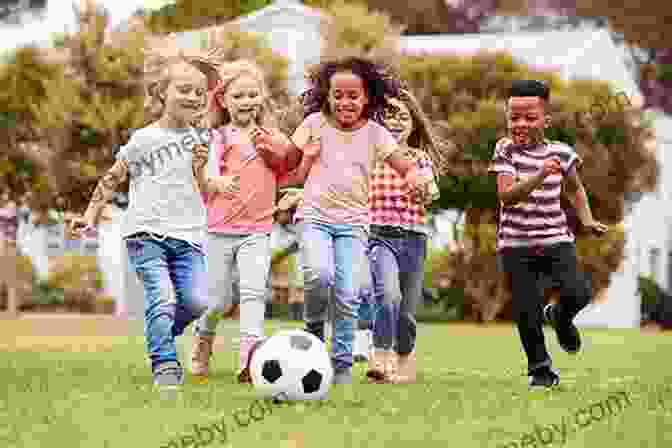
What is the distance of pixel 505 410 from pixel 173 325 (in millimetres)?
2381

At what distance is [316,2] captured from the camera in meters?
43.4

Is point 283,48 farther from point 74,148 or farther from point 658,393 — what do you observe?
point 658,393

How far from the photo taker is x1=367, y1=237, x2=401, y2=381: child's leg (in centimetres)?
1100

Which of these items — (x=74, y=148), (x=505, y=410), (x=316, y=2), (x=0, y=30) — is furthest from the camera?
(x=0, y=30)

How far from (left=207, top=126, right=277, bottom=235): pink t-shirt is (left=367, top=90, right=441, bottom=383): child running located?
0.77 m

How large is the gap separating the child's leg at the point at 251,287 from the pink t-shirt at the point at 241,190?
113mm

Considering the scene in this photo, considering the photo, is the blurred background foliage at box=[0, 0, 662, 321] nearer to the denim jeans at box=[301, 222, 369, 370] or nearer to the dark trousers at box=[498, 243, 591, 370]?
the dark trousers at box=[498, 243, 591, 370]

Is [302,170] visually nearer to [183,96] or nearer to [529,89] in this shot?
[183,96]

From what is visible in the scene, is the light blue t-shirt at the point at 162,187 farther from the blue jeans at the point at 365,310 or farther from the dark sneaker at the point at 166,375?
the blue jeans at the point at 365,310

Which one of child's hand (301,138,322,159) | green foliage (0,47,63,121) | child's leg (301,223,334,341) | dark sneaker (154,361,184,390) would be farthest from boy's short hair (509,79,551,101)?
green foliage (0,47,63,121)

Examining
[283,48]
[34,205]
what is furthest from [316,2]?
[34,205]

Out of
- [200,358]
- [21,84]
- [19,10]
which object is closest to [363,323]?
[200,358]

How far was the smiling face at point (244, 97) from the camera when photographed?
1060 centimetres

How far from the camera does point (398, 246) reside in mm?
11352
